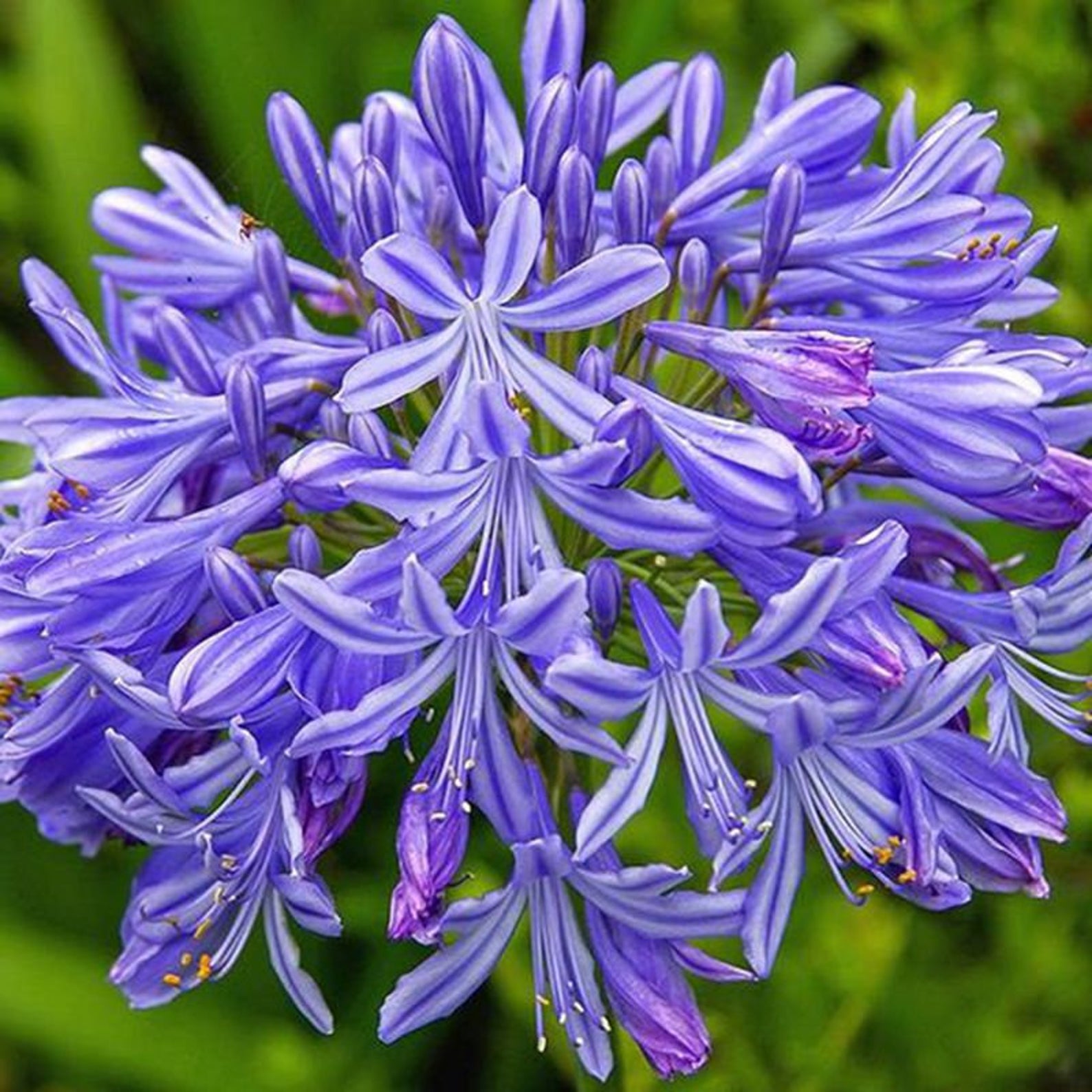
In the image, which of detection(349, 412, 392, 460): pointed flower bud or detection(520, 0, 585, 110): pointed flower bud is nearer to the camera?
detection(349, 412, 392, 460): pointed flower bud

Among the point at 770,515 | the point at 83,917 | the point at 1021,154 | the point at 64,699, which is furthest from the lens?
the point at 83,917

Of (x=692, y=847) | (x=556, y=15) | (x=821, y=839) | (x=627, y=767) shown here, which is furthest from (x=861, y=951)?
(x=556, y=15)

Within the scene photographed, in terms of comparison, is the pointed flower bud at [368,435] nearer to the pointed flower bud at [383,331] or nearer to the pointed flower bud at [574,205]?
the pointed flower bud at [383,331]

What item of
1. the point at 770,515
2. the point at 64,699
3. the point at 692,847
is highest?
the point at 770,515

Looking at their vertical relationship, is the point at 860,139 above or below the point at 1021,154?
above

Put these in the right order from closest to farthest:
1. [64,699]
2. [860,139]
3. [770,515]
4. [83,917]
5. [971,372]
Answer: [770,515], [971,372], [64,699], [860,139], [83,917]

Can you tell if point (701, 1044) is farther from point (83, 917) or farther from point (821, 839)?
point (83, 917)

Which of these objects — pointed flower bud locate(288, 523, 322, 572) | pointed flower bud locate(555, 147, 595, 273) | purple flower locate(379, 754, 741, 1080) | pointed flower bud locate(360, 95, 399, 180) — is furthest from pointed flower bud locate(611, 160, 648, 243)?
purple flower locate(379, 754, 741, 1080)

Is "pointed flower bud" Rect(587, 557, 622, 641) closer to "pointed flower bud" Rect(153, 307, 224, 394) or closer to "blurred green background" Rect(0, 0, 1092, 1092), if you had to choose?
"pointed flower bud" Rect(153, 307, 224, 394)
